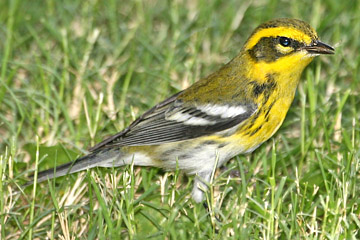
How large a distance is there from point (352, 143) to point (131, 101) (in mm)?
1583

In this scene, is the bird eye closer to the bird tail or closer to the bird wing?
the bird wing

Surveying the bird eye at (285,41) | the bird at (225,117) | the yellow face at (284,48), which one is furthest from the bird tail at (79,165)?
the bird eye at (285,41)

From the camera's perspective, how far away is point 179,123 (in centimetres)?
398

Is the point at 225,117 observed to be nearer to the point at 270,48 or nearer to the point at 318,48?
the point at 270,48

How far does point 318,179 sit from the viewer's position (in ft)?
12.6

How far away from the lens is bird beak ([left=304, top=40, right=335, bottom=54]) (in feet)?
12.4

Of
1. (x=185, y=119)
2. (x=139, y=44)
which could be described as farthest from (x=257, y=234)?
(x=139, y=44)

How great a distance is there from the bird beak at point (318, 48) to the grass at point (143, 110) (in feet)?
1.63

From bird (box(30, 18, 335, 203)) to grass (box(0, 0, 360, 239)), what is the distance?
0.36 feet

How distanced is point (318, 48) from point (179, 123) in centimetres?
88

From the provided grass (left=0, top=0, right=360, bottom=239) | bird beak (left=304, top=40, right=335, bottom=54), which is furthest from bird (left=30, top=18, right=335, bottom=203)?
grass (left=0, top=0, right=360, bottom=239)

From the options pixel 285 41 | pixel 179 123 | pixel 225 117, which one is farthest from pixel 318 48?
pixel 179 123

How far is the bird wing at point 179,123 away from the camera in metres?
3.84

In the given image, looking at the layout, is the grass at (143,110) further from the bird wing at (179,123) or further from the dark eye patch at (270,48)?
the dark eye patch at (270,48)
